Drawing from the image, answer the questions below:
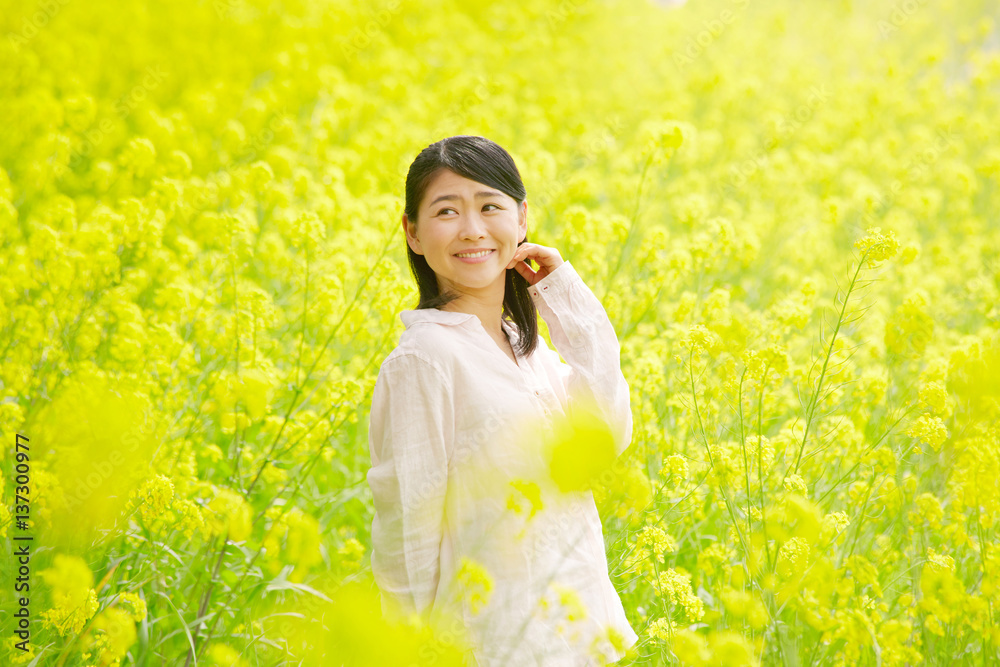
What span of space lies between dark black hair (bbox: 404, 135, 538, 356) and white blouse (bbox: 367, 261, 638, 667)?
20 centimetres

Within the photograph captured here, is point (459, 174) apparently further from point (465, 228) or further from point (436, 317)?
point (436, 317)

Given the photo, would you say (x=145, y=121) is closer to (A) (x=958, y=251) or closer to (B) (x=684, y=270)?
(B) (x=684, y=270)

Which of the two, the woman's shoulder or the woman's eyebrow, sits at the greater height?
the woman's eyebrow

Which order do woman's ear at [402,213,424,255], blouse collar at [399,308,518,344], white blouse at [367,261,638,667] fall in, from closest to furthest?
white blouse at [367,261,638,667] < blouse collar at [399,308,518,344] < woman's ear at [402,213,424,255]

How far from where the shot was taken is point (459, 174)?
1822 millimetres

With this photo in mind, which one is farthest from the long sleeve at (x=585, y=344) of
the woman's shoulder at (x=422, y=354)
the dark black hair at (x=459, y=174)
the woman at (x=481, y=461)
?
the woman's shoulder at (x=422, y=354)

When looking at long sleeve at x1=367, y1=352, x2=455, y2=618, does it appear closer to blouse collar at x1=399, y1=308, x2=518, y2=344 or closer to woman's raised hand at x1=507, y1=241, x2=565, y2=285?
blouse collar at x1=399, y1=308, x2=518, y2=344

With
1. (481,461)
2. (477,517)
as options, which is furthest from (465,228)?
(477,517)

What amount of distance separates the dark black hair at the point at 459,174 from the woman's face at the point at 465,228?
20 mm

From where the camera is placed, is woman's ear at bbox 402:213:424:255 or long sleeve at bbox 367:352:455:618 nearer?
long sleeve at bbox 367:352:455:618

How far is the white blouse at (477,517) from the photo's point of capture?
1.60 metres

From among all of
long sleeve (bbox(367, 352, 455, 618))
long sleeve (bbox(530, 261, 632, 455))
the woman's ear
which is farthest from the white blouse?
the woman's ear

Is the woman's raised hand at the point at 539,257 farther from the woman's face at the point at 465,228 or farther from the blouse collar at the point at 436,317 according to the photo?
the blouse collar at the point at 436,317

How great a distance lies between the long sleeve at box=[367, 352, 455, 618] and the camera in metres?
1.61
